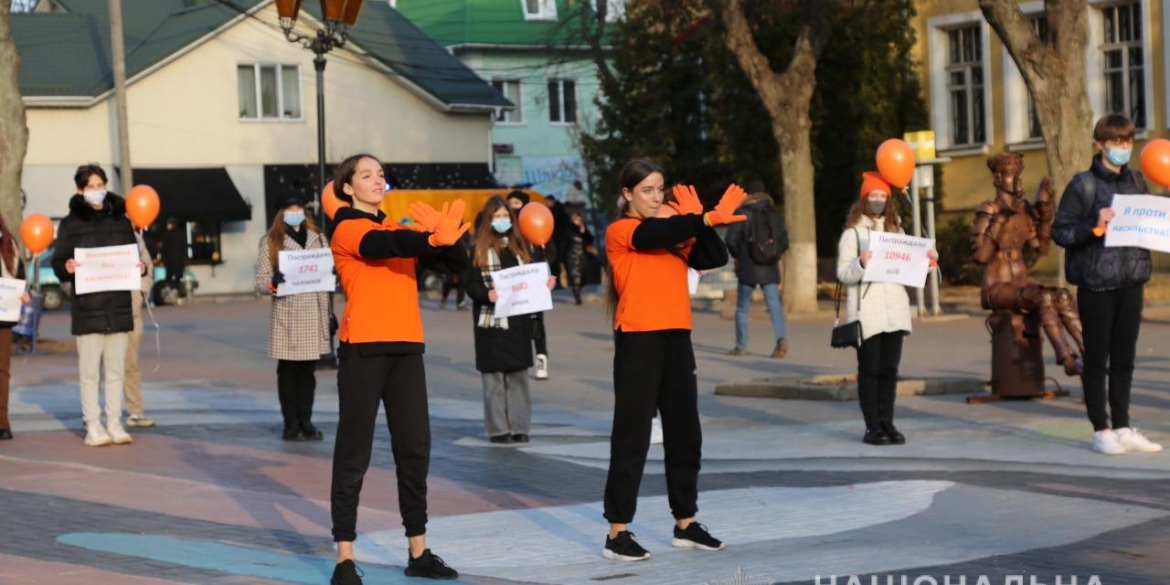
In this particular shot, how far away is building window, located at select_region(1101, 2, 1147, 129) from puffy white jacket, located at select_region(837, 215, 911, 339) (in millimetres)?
19327

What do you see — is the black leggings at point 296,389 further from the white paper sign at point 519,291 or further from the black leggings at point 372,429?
the black leggings at point 372,429

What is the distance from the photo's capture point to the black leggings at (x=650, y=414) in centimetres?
855

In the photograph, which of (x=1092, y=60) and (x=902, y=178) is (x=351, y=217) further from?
(x=1092, y=60)

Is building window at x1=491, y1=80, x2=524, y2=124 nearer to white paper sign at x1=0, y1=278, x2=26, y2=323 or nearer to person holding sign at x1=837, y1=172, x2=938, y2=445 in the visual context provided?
white paper sign at x1=0, y1=278, x2=26, y2=323

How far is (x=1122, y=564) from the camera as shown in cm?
781

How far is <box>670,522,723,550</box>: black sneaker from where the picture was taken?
8648 mm

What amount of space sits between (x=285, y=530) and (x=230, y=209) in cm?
4161

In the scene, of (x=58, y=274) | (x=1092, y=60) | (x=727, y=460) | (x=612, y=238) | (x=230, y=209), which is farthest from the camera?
(x=230, y=209)

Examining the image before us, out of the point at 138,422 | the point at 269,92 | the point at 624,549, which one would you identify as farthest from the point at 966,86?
the point at 624,549

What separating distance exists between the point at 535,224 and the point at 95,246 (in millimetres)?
3189

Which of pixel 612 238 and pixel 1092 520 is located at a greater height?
pixel 612 238

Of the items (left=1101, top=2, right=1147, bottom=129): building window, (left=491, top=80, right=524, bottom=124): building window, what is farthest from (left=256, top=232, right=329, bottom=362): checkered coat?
(left=491, top=80, right=524, bottom=124): building window

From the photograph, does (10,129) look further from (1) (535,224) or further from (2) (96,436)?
(1) (535,224)

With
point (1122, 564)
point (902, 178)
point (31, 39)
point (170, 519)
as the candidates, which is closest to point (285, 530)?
point (170, 519)
